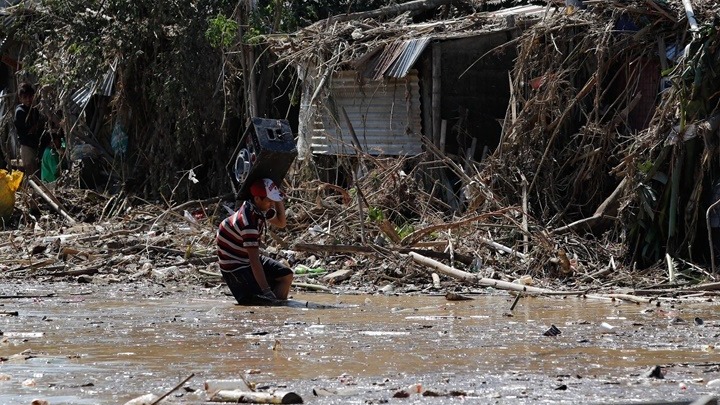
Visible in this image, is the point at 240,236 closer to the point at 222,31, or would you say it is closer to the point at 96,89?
the point at 222,31

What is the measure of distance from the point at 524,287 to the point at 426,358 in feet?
11.7

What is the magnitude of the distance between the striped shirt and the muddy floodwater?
37cm

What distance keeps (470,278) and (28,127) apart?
9.14 metres

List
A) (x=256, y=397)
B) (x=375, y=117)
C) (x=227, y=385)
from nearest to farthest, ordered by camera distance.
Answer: (x=256, y=397) → (x=227, y=385) → (x=375, y=117)

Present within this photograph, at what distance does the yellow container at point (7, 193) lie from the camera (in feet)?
50.2

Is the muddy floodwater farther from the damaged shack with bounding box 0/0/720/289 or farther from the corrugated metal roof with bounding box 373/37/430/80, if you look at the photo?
the corrugated metal roof with bounding box 373/37/430/80

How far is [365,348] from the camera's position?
23.2 feet

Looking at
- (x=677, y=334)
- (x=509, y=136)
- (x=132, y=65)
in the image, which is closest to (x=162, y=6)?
(x=132, y=65)

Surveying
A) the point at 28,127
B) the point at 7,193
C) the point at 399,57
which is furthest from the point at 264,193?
the point at 28,127

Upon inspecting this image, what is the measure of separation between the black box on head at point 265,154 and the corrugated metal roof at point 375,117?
11.0 feet

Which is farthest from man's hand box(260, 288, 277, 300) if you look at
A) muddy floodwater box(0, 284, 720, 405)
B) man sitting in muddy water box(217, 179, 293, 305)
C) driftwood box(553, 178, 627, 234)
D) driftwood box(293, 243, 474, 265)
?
driftwood box(553, 178, 627, 234)

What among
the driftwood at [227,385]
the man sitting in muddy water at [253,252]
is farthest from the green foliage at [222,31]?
the driftwood at [227,385]

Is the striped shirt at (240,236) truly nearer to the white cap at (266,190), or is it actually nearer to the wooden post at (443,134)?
the white cap at (266,190)

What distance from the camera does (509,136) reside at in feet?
41.0
